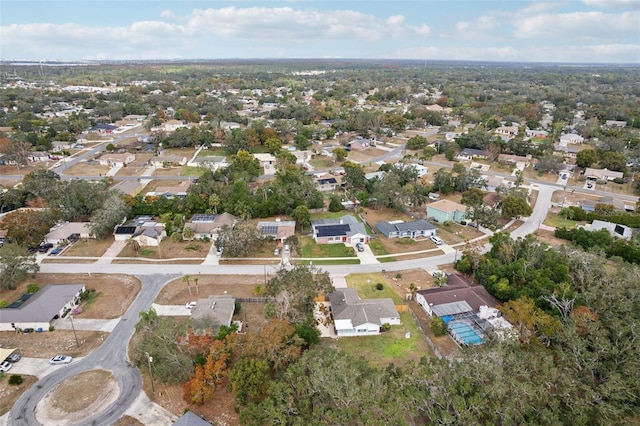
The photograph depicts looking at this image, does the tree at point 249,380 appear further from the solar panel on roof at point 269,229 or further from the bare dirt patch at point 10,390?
the solar panel on roof at point 269,229

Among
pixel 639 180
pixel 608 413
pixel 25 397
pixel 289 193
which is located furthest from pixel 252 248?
pixel 639 180

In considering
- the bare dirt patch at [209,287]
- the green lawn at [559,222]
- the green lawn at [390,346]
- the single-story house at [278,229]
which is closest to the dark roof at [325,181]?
the single-story house at [278,229]

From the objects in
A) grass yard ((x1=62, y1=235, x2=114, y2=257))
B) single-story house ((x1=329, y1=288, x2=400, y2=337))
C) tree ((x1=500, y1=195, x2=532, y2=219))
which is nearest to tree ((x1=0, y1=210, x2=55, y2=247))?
grass yard ((x1=62, y1=235, x2=114, y2=257))

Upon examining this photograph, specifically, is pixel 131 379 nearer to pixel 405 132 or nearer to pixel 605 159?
pixel 605 159

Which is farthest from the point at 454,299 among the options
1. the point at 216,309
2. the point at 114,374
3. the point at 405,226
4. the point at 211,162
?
the point at 211,162

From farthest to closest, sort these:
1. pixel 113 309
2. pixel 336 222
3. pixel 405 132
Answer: pixel 405 132, pixel 336 222, pixel 113 309

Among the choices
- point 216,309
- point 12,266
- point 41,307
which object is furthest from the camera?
point 12,266

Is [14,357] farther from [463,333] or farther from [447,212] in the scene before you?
[447,212]
